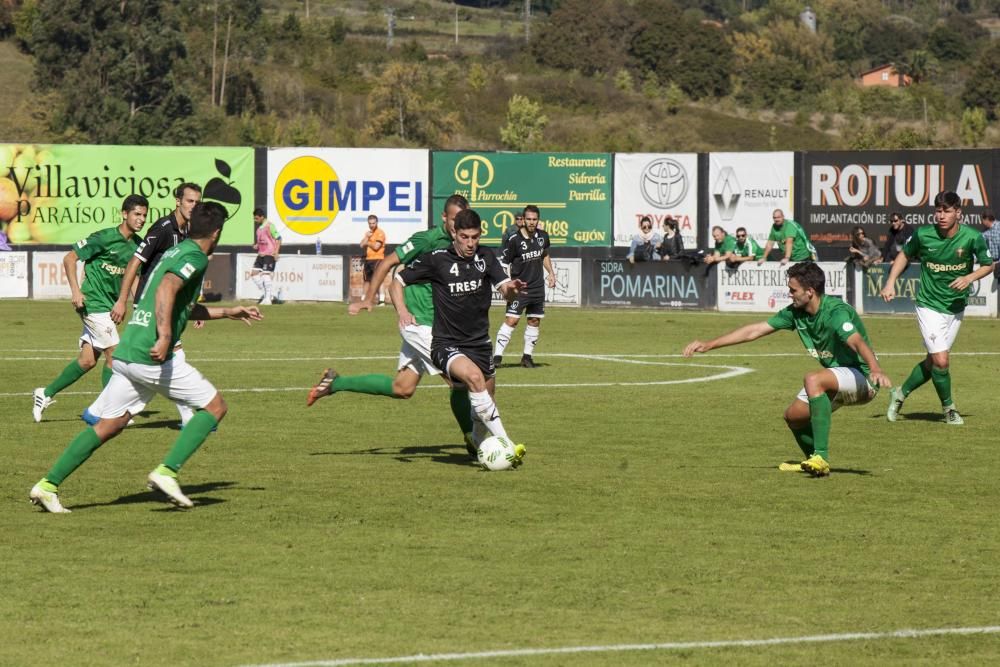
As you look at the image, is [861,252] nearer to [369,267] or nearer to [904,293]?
[904,293]

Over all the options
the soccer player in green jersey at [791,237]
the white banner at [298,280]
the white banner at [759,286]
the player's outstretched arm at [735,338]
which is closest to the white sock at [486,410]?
the player's outstretched arm at [735,338]

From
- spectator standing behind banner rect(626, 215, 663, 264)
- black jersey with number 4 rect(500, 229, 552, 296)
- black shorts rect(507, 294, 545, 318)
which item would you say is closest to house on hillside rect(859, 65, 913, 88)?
spectator standing behind banner rect(626, 215, 663, 264)

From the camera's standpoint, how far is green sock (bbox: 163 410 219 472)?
1096 centimetres

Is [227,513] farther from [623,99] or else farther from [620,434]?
[623,99]

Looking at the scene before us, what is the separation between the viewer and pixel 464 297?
13391 millimetres

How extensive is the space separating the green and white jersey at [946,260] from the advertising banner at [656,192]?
30408mm

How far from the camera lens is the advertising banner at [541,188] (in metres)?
48.4

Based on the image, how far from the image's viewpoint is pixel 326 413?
1780 centimetres

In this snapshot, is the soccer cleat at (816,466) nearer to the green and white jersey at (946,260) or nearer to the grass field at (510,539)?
the grass field at (510,539)

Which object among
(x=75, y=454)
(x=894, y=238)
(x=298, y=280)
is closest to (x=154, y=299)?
(x=75, y=454)

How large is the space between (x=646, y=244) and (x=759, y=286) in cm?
476

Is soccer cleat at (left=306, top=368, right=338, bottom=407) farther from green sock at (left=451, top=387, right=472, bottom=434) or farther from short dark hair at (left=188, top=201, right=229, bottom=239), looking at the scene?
short dark hair at (left=188, top=201, right=229, bottom=239)

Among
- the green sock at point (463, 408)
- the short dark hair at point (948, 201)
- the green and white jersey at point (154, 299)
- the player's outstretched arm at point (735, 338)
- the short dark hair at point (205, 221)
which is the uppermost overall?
the short dark hair at point (948, 201)

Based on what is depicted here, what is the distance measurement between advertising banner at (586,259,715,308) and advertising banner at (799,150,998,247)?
7.40 metres
